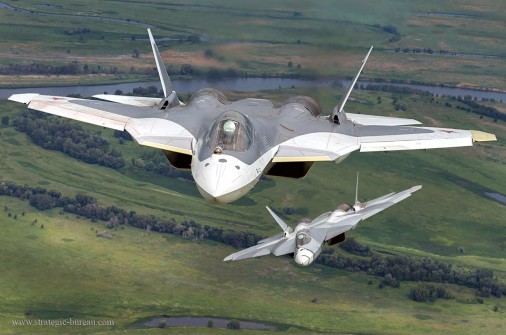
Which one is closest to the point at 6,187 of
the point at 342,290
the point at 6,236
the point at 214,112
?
the point at 6,236

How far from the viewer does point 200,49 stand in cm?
12244

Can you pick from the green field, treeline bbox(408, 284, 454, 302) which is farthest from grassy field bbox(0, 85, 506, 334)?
treeline bbox(408, 284, 454, 302)

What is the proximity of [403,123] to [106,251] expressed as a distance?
77.1m

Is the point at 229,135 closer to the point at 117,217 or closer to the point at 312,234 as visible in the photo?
the point at 312,234

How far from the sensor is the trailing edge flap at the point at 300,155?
74312 mm

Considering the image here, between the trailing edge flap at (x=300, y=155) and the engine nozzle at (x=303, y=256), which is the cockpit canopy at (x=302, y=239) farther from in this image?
the trailing edge flap at (x=300, y=155)

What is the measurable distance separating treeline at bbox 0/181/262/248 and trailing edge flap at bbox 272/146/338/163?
81.1m

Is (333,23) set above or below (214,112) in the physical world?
above

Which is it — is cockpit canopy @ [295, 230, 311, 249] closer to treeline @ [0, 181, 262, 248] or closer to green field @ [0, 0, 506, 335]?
green field @ [0, 0, 506, 335]

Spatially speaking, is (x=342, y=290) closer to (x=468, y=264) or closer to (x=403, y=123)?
(x=468, y=264)

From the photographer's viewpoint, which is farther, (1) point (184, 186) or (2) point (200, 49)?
(1) point (184, 186)

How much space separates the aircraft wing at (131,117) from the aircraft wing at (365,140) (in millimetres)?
6557

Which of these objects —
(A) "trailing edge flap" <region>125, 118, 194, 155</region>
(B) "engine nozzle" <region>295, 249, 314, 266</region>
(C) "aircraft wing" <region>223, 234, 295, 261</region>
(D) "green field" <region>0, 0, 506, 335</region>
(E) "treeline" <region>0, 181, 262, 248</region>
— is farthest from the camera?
(E) "treeline" <region>0, 181, 262, 248</region>

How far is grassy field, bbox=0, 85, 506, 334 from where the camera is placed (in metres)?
139
